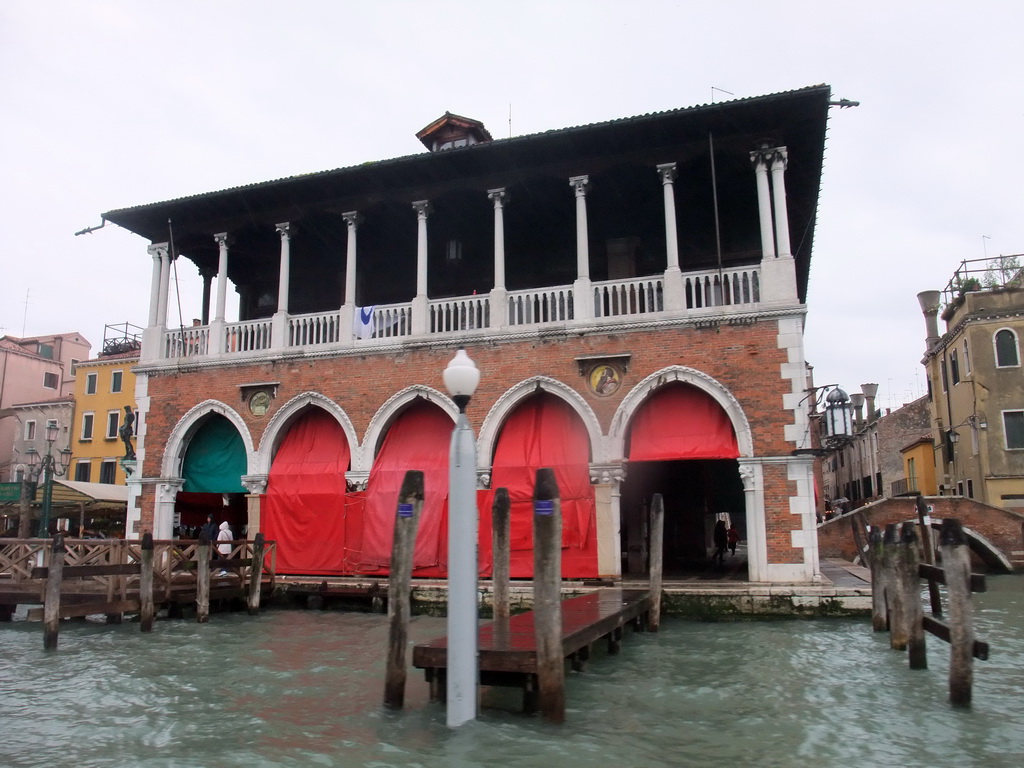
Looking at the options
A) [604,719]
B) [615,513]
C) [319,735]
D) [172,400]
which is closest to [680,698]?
[604,719]

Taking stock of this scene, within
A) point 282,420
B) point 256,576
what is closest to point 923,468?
point 282,420

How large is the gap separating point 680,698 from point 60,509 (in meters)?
20.2

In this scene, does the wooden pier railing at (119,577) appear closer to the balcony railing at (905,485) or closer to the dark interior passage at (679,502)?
the dark interior passage at (679,502)

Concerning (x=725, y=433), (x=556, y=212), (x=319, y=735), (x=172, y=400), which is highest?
(x=556, y=212)

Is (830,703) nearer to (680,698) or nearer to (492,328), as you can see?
(680,698)

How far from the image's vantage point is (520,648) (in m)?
6.68

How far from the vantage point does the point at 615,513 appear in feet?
→ 41.4

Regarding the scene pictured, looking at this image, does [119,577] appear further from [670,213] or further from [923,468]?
[923,468]

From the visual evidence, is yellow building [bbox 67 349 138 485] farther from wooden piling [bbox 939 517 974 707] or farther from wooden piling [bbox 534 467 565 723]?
wooden piling [bbox 939 517 974 707]

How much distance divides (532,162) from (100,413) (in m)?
25.4

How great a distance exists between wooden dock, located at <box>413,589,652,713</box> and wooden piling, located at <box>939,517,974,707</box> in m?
3.07

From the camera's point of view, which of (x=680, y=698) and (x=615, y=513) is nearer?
(x=680, y=698)

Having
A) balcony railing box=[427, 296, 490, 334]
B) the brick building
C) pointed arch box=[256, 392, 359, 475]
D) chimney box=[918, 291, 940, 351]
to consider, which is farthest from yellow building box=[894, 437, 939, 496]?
pointed arch box=[256, 392, 359, 475]

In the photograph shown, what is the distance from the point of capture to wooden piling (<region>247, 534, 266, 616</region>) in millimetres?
13281
